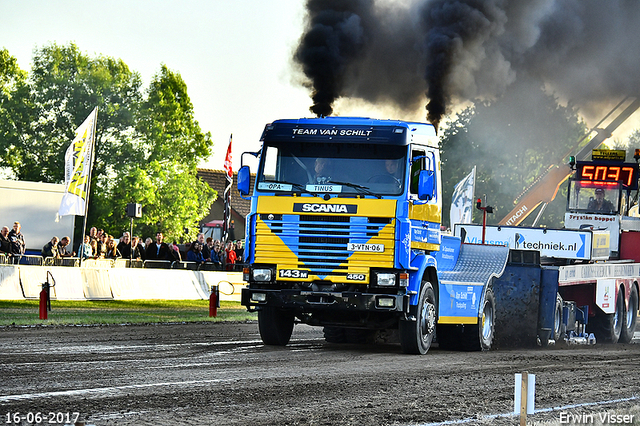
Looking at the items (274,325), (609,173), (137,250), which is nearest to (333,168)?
(274,325)

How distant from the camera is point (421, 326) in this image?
14.0m

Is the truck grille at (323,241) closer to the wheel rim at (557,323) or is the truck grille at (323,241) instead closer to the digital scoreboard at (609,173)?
the wheel rim at (557,323)

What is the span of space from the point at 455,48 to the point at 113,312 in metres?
9.75

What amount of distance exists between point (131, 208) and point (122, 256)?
25.1ft

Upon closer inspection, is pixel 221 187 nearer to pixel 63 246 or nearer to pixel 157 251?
pixel 157 251

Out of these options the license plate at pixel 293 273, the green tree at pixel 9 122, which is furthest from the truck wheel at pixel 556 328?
the green tree at pixel 9 122

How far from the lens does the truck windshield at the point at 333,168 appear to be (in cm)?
1343

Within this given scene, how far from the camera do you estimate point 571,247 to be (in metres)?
19.1

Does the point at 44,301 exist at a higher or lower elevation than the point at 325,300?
lower

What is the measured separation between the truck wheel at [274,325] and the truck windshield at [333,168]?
2110mm

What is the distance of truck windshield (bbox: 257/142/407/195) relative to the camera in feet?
44.1

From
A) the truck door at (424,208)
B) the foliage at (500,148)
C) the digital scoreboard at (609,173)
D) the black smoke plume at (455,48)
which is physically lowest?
the truck door at (424,208)

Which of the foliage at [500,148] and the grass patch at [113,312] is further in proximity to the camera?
the foliage at [500,148]

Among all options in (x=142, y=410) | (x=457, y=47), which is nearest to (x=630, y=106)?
(x=457, y=47)
